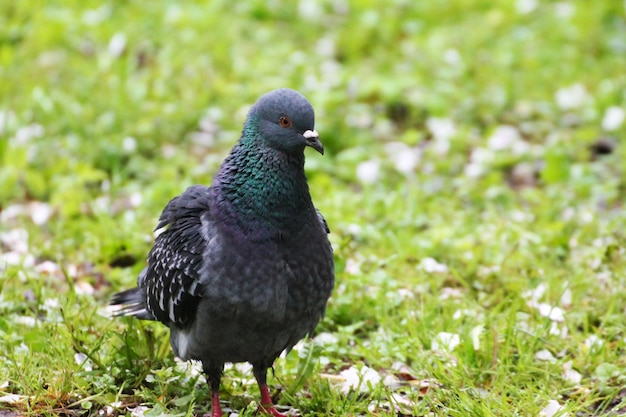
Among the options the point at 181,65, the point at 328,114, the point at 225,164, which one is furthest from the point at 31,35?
the point at 225,164

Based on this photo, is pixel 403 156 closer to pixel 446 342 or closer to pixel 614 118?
pixel 614 118

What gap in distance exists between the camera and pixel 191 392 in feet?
13.2

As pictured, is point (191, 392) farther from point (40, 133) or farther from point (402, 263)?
point (40, 133)

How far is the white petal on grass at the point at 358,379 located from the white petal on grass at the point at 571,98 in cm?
415

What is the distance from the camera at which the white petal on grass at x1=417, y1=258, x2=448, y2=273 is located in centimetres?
520

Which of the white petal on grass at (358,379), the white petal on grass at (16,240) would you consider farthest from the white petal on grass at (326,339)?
the white petal on grass at (16,240)

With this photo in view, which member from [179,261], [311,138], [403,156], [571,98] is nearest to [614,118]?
[571,98]

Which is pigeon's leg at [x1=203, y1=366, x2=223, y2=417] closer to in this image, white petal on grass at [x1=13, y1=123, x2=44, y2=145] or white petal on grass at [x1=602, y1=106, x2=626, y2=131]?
white petal on grass at [x1=13, y1=123, x2=44, y2=145]

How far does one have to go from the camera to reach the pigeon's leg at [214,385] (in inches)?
152

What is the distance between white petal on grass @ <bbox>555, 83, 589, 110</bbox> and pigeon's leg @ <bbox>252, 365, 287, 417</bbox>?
14.9 feet

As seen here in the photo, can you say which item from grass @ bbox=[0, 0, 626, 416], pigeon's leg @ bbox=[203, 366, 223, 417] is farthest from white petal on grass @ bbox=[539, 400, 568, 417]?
pigeon's leg @ bbox=[203, 366, 223, 417]

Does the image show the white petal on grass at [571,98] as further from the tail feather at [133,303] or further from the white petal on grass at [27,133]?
the tail feather at [133,303]

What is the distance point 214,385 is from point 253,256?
2.17ft

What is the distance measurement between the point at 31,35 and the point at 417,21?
11.8ft
